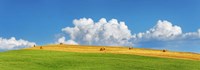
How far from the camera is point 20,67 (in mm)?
42188

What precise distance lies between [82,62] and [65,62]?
5.90 ft

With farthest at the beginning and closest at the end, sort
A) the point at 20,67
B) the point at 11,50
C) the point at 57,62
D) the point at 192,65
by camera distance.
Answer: the point at 11,50, the point at 192,65, the point at 57,62, the point at 20,67

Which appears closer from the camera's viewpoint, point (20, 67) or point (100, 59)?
point (20, 67)

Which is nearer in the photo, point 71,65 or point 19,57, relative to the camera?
point 71,65

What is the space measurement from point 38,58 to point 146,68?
39.5 ft

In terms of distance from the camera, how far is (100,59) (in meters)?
49.4

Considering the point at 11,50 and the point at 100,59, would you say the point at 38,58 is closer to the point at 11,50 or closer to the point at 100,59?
the point at 100,59

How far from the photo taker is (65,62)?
46.0 meters

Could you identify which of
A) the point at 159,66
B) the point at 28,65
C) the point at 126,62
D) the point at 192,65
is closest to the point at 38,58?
the point at 28,65

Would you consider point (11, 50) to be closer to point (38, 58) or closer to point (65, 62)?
point (38, 58)

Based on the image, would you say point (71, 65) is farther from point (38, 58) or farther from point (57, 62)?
point (38, 58)

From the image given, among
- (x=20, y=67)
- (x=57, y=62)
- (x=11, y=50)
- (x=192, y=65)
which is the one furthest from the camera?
(x=11, y=50)

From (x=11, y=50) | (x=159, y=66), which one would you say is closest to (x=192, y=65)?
(x=159, y=66)

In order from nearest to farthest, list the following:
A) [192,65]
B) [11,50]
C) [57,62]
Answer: [57,62] < [192,65] < [11,50]
